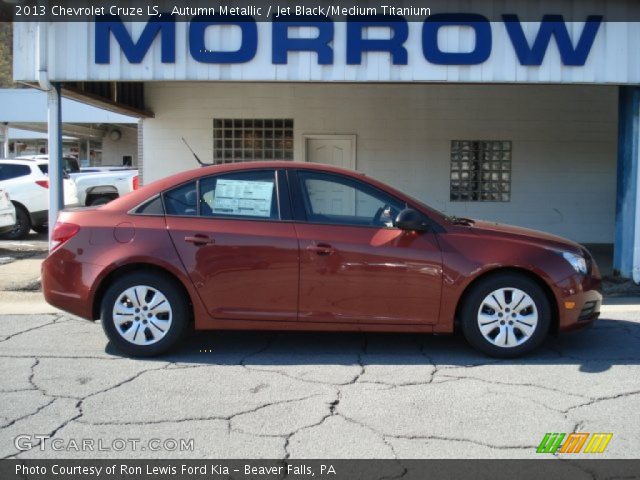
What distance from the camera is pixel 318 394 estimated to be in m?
4.79

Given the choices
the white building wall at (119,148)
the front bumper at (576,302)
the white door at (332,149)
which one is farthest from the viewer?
the white building wall at (119,148)

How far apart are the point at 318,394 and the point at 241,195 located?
1866 millimetres

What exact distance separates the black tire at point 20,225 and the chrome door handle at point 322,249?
10763 mm

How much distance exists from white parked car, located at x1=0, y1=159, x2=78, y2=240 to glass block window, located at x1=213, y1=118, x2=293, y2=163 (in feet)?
12.8

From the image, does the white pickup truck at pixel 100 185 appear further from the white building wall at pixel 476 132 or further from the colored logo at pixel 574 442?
the colored logo at pixel 574 442

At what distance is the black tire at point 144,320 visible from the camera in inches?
217

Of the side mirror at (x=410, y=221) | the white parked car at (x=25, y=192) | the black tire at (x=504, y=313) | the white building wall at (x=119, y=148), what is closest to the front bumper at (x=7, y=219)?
the white parked car at (x=25, y=192)

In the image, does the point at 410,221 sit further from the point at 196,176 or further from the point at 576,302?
the point at 196,176

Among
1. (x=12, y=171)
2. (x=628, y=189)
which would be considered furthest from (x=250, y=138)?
(x=628, y=189)

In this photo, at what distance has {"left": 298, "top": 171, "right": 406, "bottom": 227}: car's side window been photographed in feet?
18.4

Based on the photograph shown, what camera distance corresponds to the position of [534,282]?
18.2 feet

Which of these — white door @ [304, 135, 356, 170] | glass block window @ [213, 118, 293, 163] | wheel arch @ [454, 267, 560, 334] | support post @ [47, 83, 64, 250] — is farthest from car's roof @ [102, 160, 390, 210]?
glass block window @ [213, 118, 293, 163]

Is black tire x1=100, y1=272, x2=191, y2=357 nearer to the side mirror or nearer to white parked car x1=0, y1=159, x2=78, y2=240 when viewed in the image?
the side mirror

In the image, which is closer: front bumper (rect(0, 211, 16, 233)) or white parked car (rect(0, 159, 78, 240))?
→ front bumper (rect(0, 211, 16, 233))
